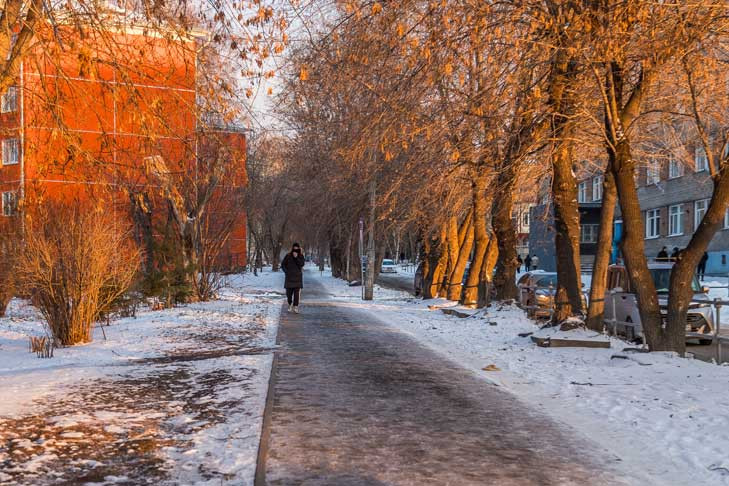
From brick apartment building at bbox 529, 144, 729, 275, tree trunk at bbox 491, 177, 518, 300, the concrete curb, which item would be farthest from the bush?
brick apartment building at bbox 529, 144, 729, 275

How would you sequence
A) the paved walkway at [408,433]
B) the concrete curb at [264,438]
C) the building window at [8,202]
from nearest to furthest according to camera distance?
the concrete curb at [264,438] < the paved walkway at [408,433] < the building window at [8,202]

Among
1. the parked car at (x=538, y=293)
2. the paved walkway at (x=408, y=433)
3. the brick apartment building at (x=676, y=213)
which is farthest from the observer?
the brick apartment building at (x=676, y=213)

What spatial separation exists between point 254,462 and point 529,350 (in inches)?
329

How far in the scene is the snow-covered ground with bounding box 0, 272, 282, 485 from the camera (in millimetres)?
5516

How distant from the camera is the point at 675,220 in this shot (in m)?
49.2

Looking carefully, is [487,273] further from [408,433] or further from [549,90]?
[408,433]

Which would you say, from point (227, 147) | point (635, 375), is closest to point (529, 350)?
point (635, 375)

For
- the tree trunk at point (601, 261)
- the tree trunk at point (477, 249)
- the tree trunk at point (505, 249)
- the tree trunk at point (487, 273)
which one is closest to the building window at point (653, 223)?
the tree trunk at point (477, 249)

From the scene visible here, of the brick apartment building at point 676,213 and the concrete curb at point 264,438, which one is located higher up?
the brick apartment building at point 676,213

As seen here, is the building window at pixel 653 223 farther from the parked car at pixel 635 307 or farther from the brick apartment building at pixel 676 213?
the parked car at pixel 635 307

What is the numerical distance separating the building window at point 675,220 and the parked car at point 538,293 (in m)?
26.6

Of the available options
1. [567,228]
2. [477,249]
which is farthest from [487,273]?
[567,228]

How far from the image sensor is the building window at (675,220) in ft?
158

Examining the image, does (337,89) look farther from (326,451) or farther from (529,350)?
(326,451)
